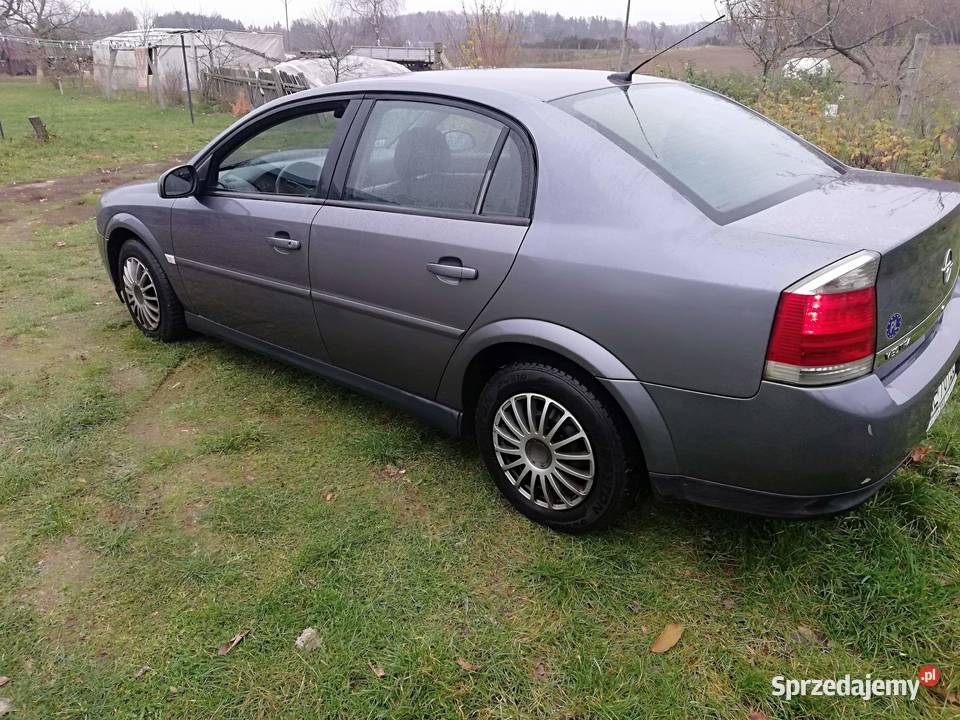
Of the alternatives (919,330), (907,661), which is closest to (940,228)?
(919,330)

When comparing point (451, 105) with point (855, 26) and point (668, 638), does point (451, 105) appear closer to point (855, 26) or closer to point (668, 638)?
point (668, 638)

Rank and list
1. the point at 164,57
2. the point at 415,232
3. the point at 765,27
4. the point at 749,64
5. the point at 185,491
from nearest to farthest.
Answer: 1. the point at 415,232
2. the point at 185,491
3. the point at 765,27
4. the point at 749,64
5. the point at 164,57

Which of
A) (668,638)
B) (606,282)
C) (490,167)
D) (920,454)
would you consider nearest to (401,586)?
(668,638)

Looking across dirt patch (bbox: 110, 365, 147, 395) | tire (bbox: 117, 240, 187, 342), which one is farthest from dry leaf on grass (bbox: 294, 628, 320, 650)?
tire (bbox: 117, 240, 187, 342)

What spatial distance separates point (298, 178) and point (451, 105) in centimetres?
93

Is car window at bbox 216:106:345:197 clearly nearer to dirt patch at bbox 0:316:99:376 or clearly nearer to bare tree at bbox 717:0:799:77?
dirt patch at bbox 0:316:99:376

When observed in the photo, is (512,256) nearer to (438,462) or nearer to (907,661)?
(438,462)

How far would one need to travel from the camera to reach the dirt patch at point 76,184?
9344 millimetres

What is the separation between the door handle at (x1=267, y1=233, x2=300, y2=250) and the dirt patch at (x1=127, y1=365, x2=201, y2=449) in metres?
1.02

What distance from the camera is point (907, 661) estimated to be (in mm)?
→ 2047

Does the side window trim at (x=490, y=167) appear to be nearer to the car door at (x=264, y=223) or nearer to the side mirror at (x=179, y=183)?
the car door at (x=264, y=223)

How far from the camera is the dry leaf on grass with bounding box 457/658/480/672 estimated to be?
2.09 metres

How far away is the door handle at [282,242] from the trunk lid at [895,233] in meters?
1.93

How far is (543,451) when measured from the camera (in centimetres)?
257
